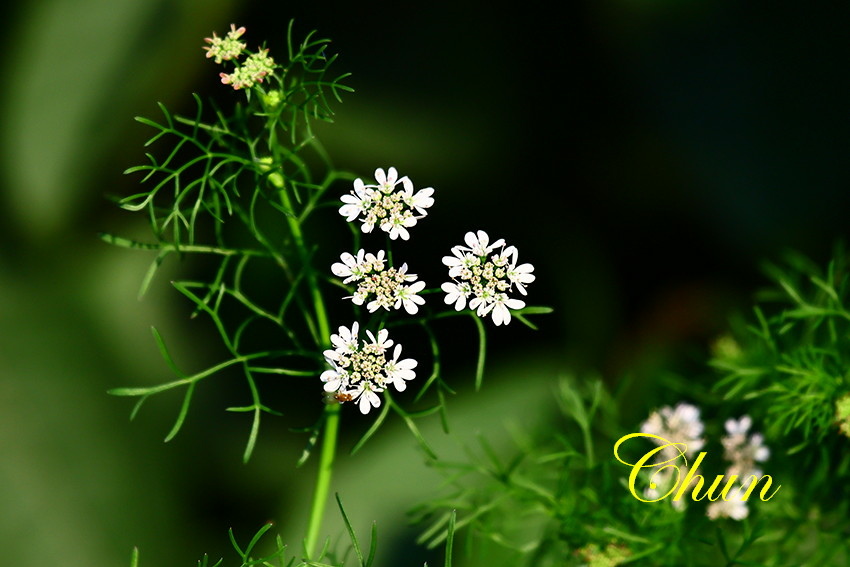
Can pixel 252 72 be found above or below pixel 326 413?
above

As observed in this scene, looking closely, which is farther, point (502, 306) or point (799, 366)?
point (799, 366)

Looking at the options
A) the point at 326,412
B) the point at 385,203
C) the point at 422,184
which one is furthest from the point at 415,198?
the point at 422,184

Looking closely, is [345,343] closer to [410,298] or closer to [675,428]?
[410,298]

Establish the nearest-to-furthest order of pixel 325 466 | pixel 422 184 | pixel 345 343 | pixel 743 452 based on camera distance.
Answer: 1. pixel 345 343
2. pixel 325 466
3. pixel 743 452
4. pixel 422 184

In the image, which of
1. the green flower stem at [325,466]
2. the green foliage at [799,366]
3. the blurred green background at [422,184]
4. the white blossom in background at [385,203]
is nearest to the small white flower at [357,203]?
the white blossom in background at [385,203]

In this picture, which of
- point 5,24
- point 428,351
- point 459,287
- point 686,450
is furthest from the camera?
point 428,351

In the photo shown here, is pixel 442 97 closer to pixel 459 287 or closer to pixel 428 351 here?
pixel 428 351

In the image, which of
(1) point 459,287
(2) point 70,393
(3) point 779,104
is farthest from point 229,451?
(3) point 779,104
